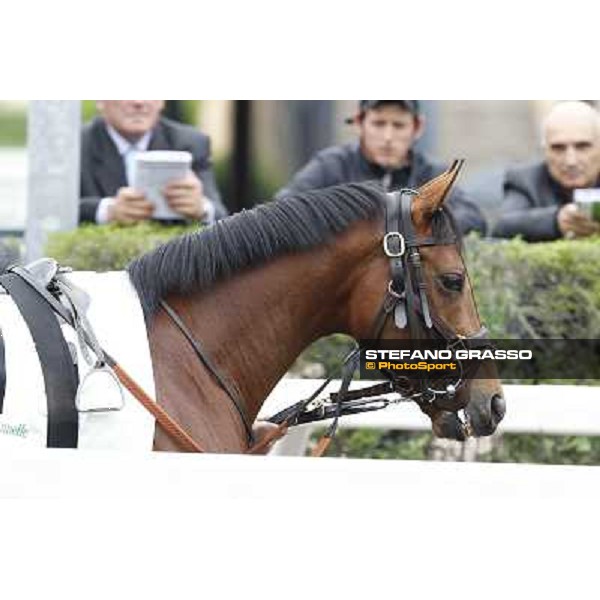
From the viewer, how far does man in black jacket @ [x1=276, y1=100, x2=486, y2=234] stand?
18.7 feet

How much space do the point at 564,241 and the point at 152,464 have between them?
9.82 ft

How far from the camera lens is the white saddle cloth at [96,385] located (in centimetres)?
345

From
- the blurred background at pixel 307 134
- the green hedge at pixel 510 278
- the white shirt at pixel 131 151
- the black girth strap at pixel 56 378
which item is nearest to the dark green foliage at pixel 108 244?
the green hedge at pixel 510 278

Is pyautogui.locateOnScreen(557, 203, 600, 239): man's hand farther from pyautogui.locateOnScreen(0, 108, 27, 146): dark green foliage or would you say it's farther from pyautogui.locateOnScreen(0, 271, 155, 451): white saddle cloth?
pyautogui.locateOnScreen(0, 271, 155, 451): white saddle cloth

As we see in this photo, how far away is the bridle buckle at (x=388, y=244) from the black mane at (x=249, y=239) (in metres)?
0.09

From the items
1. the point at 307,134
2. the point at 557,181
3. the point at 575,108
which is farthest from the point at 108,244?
the point at 575,108

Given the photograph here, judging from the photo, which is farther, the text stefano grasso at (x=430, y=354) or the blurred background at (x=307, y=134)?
the blurred background at (x=307, y=134)

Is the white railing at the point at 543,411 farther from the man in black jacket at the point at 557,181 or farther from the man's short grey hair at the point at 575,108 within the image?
the man's short grey hair at the point at 575,108

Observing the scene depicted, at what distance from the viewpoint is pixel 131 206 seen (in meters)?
5.91

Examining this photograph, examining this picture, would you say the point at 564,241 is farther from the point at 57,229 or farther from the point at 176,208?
the point at 57,229

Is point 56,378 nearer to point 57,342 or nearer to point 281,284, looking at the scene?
point 57,342

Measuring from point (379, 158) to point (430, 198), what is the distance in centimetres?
199

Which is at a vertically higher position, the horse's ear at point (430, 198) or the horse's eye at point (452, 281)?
the horse's ear at point (430, 198)
